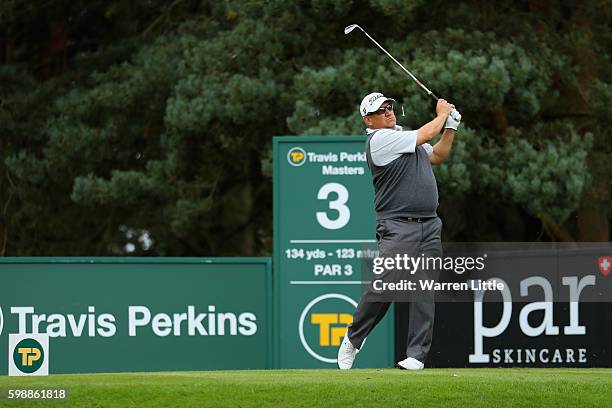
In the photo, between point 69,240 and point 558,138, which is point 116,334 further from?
point 69,240

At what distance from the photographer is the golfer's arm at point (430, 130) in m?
8.27

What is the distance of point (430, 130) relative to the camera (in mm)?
8289

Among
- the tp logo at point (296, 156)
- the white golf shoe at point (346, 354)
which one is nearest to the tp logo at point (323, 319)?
the tp logo at point (296, 156)

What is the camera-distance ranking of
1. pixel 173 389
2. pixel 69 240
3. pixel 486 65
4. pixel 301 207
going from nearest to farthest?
pixel 173 389, pixel 301 207, pixel 486 65, pixel 69 240

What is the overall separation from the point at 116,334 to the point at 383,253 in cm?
378

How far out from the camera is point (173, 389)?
23.6 ft

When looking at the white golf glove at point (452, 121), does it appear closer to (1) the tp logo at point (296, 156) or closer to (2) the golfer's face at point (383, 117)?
(2) the golfer's face at point (383, 117)

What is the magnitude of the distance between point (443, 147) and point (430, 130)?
396 mm

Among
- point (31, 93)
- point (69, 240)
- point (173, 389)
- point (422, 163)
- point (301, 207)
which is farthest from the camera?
point (69, 240)

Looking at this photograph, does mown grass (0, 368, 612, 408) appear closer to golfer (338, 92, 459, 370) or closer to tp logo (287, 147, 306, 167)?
golfer (338, 92, 459, 370)

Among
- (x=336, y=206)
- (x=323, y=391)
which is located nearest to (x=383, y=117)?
(x=323, y=391)

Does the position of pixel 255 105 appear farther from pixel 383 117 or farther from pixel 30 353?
pixel 383 117

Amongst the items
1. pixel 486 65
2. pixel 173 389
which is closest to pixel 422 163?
pixel 173 389

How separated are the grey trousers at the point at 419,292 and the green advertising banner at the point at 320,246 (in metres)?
2.53
